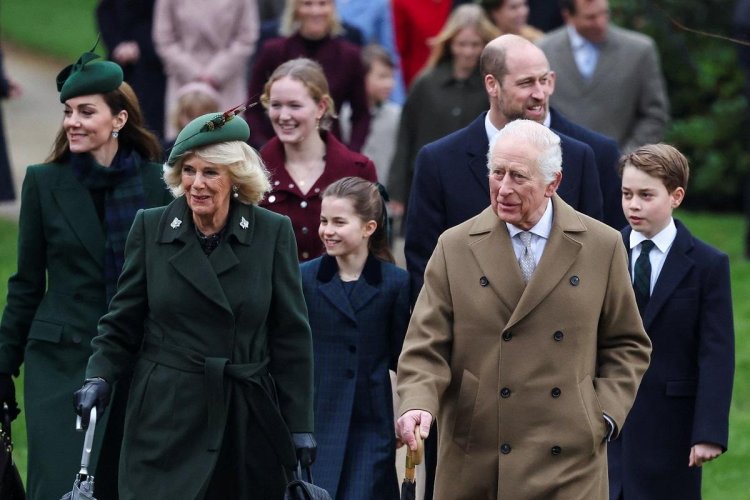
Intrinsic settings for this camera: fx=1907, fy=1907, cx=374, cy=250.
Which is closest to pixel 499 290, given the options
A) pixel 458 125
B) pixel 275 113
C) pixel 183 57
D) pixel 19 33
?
pixel 275 113

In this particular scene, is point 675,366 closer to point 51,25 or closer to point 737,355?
point 737,355

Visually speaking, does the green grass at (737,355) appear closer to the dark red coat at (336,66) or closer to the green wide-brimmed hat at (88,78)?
the dark red coat at (336,66)

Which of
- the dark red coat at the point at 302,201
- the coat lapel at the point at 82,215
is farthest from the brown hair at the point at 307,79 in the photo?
the coat lapel at the point at 82,215

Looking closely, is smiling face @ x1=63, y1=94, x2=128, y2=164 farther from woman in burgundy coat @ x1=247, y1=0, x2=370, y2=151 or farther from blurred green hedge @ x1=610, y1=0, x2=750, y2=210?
blurred green hedge @ x1=610, y1=0, x2=750, y2=210

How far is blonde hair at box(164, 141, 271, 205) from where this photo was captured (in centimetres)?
692

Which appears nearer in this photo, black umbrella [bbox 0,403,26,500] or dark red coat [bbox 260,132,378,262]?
black umbrella [bbox 0,403,26,500]

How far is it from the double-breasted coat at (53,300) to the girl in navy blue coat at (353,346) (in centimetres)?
94

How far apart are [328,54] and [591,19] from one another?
1.60 m

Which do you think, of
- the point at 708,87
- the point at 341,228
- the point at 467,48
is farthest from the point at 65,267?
the point at 708,87

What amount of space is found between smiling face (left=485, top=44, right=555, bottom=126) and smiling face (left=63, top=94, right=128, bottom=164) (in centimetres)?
165

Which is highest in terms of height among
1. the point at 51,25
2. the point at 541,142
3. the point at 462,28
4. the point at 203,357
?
the point at 51,25

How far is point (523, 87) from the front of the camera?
26.1ft

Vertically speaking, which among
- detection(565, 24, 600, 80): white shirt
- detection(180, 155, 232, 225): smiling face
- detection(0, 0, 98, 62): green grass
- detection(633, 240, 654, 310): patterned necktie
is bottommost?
detection(633, 240, 654, 310): patterned necktie

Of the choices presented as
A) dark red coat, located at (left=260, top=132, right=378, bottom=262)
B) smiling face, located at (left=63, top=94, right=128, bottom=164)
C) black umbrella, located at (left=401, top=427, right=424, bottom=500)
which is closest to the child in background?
dark red coat, located at (left=260, top=132, right=378, bottom=262)
